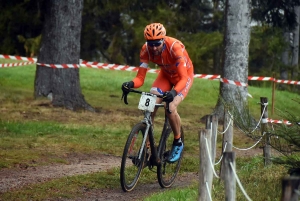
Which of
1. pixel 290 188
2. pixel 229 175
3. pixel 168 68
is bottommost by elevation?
pixel 229 175

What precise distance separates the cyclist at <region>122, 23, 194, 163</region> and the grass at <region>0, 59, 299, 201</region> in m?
0.46

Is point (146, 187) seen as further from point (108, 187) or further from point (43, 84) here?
point (43, 84)

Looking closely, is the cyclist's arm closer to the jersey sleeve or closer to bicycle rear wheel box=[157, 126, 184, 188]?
the jersey sleeve

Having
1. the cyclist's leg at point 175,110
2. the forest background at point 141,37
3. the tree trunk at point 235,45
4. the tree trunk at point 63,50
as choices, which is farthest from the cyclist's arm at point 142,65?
the forest background at point 141,37

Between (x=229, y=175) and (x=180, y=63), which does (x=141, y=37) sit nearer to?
(x=180, y=63)

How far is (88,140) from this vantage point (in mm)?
13875

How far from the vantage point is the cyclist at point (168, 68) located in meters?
8.99

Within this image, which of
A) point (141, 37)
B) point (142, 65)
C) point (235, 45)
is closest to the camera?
point (142, 65)

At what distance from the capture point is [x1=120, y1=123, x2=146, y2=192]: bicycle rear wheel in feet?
28.8

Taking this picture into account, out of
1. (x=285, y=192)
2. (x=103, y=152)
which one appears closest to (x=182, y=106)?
(x=103, y=152)

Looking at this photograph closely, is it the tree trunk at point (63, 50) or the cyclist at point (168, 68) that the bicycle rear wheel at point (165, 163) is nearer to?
the cyclist at point (168, 68)

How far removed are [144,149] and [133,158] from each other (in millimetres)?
233

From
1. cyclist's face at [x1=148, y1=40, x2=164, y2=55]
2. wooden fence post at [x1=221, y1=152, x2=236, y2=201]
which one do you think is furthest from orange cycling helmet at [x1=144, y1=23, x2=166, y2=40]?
wooden fence post at [x1=221, y1=152, x2=236, y2=201]

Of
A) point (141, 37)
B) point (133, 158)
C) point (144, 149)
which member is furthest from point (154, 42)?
point (141, 37)
